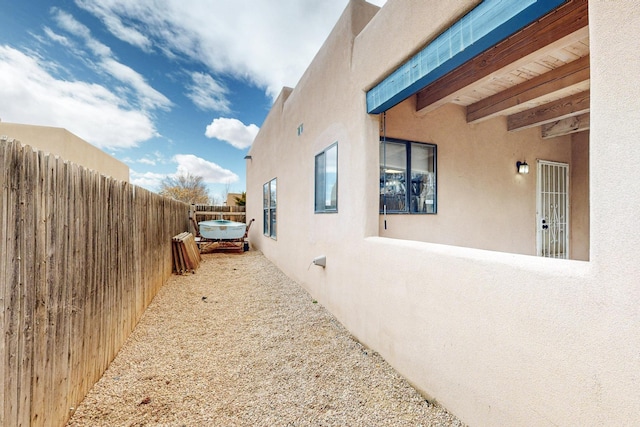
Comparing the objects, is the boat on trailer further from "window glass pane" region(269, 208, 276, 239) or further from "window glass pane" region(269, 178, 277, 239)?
"window glass pane" region(269, 208, 276, 239)

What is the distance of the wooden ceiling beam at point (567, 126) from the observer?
4.16 metres

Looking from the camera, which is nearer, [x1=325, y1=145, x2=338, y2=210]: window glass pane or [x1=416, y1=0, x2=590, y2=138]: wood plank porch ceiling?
[x1=416, y1=0, x2=590, y2=138]: wood plank porch ceiling

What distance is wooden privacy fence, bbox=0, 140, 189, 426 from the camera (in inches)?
→ 51.9

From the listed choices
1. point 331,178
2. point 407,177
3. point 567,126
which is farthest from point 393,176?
point 567,126

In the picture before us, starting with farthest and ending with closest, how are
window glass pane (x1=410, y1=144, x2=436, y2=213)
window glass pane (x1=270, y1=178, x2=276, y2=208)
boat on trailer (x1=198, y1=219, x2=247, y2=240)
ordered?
boat on trailer (x1=198, y1=219, x2=247, y2=240), window glass pane (x1=270, y1=178, x2=276, y2=208), window glass pane (x1=410, y1=144, x2=436, y2=213)

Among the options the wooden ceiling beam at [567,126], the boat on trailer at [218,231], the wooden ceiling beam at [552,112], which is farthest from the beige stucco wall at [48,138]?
the wooden ceiling beam at [567,126]

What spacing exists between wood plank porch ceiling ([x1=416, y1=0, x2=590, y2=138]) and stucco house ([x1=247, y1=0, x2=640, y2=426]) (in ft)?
0.05

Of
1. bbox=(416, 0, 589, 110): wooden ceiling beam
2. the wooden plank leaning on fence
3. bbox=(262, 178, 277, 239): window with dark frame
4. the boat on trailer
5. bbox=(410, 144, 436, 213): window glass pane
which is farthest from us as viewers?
the boat on trailer

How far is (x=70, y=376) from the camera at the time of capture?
1828mm

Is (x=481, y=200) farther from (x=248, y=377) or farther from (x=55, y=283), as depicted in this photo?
(x=55, y=283)

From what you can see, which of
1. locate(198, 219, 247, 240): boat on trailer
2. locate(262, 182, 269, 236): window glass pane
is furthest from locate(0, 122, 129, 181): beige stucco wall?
locate(262, 182, 269, 236): window glass pane

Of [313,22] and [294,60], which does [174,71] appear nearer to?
[294,60]

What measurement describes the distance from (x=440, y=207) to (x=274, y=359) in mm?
3099

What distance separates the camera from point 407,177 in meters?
3.85
